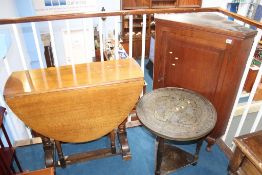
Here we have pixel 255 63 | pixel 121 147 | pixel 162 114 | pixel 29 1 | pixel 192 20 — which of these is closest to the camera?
pixel 162 114

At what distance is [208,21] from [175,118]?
2.68 ft

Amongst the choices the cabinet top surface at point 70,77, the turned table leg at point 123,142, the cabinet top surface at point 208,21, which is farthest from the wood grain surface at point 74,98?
the cabinet top surface at point 208,21

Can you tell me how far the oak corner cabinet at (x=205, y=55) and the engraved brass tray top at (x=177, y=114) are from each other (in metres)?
0.16

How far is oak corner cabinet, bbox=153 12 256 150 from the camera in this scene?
1.66m

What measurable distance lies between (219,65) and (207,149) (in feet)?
2.79

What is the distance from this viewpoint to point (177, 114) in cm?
167

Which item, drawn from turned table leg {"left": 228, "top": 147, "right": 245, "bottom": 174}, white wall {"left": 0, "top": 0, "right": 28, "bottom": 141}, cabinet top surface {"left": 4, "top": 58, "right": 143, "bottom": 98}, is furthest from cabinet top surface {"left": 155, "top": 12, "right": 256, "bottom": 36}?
white wall {"left": 0, "top": 0, "right": 28, "bottom": 141}

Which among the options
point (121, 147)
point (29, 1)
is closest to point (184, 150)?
point (121, 147)

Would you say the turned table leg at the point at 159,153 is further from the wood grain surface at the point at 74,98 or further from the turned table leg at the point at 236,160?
the turned table leg at the point at 236,160

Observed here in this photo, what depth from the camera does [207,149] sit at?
2158 mm

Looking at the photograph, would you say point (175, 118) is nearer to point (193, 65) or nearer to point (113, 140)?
point (193, 65)

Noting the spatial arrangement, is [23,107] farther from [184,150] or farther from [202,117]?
[184,150]

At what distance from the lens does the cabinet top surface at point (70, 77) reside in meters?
1.57

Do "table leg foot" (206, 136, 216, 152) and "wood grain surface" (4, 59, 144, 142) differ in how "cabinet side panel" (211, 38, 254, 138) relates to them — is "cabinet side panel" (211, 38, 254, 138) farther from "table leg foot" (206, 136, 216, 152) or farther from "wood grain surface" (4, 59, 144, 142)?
"wood grain surface" (4, 59, 144, 142)
